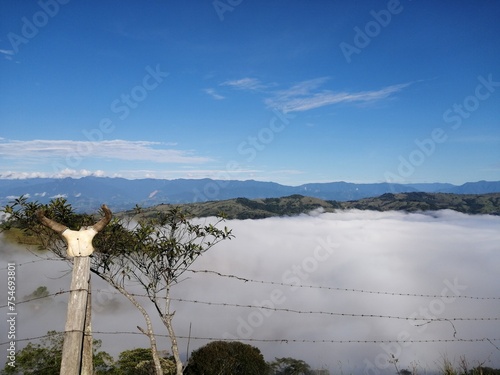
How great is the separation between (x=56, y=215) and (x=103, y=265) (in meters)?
2.55

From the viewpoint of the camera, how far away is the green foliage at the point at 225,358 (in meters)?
31.0

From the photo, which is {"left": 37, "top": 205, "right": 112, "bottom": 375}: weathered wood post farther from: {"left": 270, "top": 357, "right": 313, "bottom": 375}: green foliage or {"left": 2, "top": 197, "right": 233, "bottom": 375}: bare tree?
{"left": 270, "top": 357, "right": 313, "bottom": 375}: green foliage

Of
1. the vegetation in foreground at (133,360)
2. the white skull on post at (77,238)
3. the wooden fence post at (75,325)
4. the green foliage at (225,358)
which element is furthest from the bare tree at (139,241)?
the green foliage at (225,358)

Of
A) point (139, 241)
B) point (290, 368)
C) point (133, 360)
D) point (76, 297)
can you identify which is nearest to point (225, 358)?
point (133, 360)

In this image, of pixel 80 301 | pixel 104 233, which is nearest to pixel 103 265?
pixel 104 233

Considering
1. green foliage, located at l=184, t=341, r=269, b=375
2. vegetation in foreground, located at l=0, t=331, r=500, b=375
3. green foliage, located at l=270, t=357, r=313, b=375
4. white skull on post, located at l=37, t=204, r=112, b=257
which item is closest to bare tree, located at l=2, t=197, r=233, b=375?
white skull on post, located at l=37, t=204, r=112, b=257

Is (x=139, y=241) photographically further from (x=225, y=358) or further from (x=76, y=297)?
(x=225, y=358)

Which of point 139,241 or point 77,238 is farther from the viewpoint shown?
point 139,241

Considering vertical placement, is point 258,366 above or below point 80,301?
below

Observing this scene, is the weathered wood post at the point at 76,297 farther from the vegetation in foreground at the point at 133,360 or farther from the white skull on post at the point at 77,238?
the vegetation in foreground at the point at 133,360

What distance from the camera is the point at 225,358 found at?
28.7 metres

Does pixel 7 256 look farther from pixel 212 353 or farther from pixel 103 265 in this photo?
pixel 103 265

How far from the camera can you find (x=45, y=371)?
86.5 feet

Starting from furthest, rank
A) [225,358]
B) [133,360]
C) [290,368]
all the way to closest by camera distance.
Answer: [290,368] < [133,360] < [225,358]
